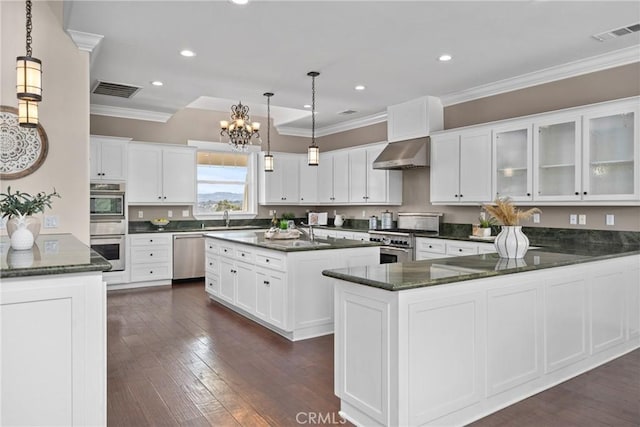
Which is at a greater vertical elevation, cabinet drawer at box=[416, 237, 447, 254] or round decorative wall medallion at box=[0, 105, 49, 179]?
round decorative wall medallion at box=[0, 105, 49, 179]

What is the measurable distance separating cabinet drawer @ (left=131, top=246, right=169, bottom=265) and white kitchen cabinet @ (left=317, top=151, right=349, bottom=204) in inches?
121

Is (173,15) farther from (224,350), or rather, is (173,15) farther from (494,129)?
(494,129)

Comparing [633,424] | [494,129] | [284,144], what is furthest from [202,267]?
[633,424]

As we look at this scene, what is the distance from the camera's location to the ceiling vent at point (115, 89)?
18.7 ft

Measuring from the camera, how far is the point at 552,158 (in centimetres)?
473

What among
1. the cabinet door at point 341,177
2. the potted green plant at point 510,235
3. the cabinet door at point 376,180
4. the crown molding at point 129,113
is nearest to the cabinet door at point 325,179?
the cabinet door at point 341,177

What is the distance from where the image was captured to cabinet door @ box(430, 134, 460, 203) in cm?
575

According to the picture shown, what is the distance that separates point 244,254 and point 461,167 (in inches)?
119

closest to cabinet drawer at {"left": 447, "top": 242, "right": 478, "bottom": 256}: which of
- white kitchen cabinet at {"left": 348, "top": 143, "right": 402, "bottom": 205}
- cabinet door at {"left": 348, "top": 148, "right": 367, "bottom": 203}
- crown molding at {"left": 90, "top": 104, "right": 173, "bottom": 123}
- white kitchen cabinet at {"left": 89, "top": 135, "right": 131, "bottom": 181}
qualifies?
white kitchen cabinet at {"left": 348, "top": 143, "right": 402, "bottom": 205}

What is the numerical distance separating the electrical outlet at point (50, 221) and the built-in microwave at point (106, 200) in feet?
7.88

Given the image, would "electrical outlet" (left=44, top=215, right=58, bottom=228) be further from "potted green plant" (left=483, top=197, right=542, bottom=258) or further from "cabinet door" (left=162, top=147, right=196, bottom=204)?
"potted green plant" (left=483, top=197, right=542, bottom=258)

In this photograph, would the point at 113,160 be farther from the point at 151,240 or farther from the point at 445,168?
the point at 445,168

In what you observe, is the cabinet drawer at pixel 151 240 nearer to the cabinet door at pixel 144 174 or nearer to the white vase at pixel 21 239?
the cabinet door at pixel 144 174

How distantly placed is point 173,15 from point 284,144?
17.7 ft
